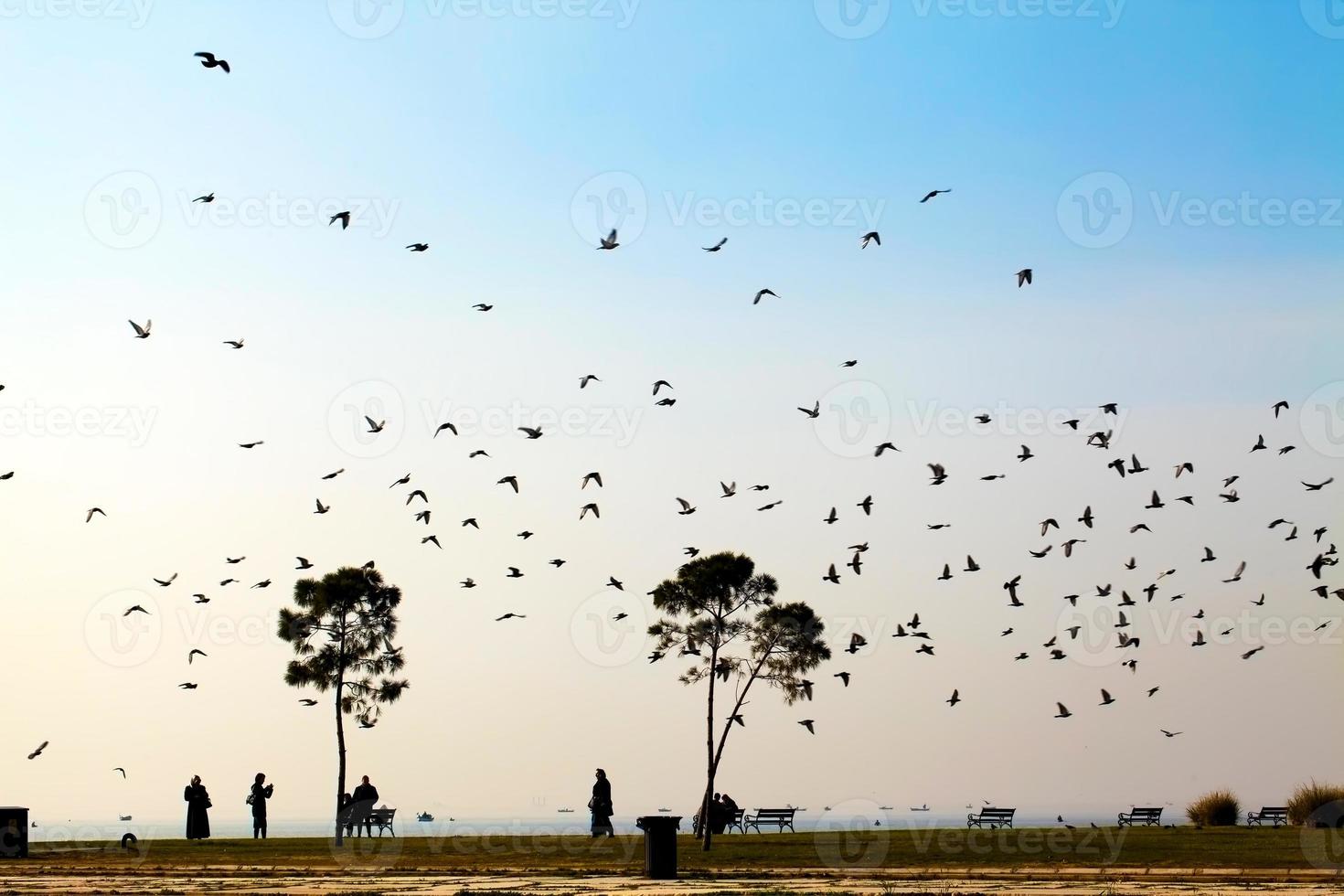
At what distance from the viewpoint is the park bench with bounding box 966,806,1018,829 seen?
2190 inches

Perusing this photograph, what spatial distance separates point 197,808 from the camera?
49469 mm

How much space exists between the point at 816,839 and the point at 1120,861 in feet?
40.3

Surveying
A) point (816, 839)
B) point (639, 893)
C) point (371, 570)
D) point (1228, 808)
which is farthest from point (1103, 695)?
point (639, 893)

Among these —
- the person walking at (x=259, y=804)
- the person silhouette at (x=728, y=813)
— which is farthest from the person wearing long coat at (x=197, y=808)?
the person silhouette at (x=728, y=813)

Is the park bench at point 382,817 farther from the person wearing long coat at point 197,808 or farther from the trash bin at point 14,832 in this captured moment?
the trash bin at point 14,832

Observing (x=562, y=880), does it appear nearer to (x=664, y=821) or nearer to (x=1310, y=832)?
(x=664, y=821)

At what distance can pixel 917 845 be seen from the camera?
129 feet

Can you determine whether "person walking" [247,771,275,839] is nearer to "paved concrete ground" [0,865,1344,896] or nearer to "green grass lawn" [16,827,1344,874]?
"green grass lawn" [16,827,1344,874]

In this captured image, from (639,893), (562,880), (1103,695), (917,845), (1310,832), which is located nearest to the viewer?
(639,893)

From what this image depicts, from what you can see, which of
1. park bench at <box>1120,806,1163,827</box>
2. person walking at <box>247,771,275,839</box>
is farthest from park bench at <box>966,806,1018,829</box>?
person walking at <box>247,771,275,839</box>

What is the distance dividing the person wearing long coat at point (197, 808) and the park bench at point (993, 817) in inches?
1032

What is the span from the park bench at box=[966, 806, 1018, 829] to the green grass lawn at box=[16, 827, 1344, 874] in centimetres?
831

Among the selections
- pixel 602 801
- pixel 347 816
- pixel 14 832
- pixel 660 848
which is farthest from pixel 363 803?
pixel 660 848

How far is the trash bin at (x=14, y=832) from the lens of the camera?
119 feet
